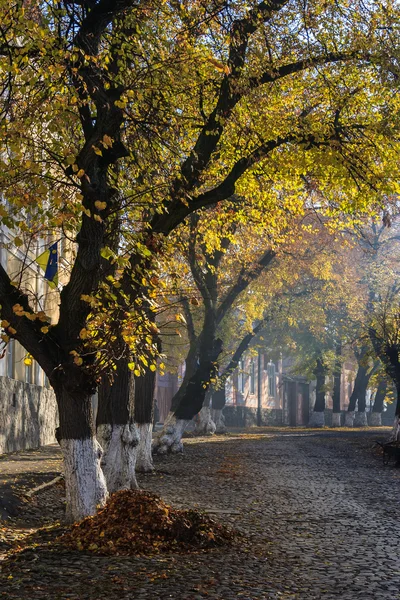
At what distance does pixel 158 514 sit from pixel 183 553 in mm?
698

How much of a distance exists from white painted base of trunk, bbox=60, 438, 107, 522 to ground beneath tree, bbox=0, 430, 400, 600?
49 cm

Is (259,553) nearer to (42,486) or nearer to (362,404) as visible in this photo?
(42,486)

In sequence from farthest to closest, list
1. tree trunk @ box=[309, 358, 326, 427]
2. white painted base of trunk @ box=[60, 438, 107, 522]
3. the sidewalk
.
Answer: tree trunk @ box=[309, 358, 326, 427], the sidewalk, white painted base of trunk @ box=[60, 438, 107, 522]

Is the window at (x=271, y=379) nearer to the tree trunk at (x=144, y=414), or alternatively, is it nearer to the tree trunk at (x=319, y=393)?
the tree trunk at (x=319, y=393)

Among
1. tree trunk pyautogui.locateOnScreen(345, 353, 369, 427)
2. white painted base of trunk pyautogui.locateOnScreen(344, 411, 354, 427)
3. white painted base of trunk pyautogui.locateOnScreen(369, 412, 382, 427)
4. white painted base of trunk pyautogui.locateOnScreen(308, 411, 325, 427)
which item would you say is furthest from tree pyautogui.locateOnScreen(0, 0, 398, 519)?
white painted base of trunk pyautogui.locateOnScreen(369, 412, 382, 427)

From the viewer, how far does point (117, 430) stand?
48.1 feet

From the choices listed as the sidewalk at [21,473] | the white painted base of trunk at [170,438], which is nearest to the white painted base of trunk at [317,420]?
the white painted base of trunk at [170,438]

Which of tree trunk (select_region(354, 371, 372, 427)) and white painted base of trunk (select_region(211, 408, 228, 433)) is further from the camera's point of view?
tree trunk (select_region(354, 371, 372, 427))

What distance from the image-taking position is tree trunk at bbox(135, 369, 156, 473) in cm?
1958

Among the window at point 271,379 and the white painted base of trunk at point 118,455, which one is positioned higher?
the window at point 271,379

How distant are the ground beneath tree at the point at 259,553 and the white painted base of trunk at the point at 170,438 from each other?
17.7 feet

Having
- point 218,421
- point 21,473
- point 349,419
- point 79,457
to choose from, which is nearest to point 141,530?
point 79,457

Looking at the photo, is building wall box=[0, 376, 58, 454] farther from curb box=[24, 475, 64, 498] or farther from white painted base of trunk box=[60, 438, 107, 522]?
white painted base of trunk box=[60, 438, 107, 522]

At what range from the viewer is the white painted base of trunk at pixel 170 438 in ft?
85.4
